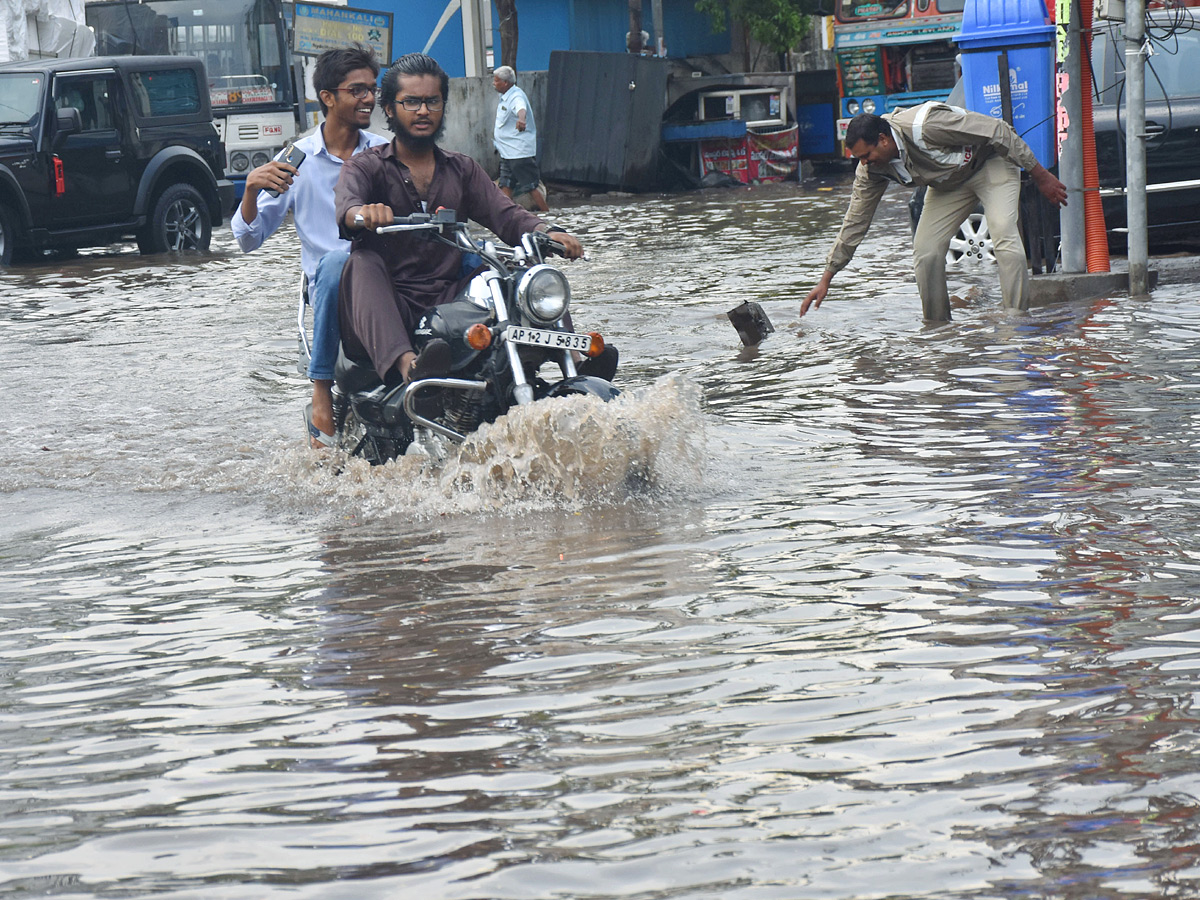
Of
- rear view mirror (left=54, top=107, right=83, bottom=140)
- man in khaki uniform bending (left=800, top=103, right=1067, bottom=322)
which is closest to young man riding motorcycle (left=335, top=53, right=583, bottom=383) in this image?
man in khaki uniform bending (left=800, top=103, right=1067, bottom=322)

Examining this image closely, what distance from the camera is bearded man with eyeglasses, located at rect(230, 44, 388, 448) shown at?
7035 mm

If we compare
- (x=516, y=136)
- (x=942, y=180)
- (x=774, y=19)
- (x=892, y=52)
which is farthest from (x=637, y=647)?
(x=774, y=19)

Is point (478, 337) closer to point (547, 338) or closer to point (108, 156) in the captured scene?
point (547, 338)

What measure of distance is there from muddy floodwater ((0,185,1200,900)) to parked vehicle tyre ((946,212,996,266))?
4.06 metres

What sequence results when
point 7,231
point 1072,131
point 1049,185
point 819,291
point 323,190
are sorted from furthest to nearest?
1. point 7,231
2. point 1072,131
3. point 819,291
4. point 1049,185
5. point 323,190

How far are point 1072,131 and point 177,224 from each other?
36.1 feet

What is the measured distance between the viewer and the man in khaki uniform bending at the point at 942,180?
9492 mm

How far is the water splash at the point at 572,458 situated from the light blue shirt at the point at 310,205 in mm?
1429

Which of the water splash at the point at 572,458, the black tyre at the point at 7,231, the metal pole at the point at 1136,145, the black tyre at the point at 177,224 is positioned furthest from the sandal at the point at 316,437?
the black tyre at the point at 177,224

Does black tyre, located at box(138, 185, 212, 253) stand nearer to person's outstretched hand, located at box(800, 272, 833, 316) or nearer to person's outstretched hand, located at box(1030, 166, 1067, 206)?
person's outstretched hand, located at box(800, 272, 833, 316)

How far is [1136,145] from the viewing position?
426 inches

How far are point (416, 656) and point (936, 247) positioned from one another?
649 centimetres

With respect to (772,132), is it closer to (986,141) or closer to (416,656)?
(986,141)

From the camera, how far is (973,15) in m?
11.5
